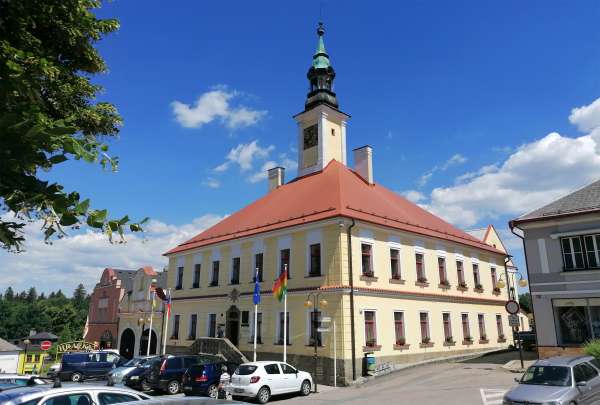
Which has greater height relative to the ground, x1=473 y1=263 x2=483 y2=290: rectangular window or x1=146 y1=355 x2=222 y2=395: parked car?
x1=473 y1=263 x2=483 y2=290: rectangular window

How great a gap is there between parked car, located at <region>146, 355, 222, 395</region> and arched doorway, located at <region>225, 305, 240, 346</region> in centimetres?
727

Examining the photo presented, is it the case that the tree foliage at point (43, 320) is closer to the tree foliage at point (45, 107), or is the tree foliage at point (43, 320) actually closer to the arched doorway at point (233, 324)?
the arched doorway at point (233, 324)

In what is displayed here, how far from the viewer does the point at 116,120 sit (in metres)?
10.6

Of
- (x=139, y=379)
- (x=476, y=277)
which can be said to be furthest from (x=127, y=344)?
(x=476, y=277)

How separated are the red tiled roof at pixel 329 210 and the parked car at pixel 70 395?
1769 centimetres

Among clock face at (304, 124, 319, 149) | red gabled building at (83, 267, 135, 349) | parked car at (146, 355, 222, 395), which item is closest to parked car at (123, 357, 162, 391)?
parked car at (146, 355, 222, 395)

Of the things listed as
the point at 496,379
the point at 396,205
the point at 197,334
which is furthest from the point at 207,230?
the point at 496,379

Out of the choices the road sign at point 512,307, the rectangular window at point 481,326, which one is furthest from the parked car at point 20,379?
the rectangular window at point 481,326

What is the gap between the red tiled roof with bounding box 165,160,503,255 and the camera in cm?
2734

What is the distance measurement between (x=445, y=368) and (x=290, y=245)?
37.5ft

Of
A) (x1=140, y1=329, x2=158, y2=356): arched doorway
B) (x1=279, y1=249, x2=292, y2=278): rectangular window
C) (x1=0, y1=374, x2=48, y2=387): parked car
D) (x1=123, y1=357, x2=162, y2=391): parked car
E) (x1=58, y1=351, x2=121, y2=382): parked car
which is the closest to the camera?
(x1=0, y1=374, x2=48, y2=387): parked car

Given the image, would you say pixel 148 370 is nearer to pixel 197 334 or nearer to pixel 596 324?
pixel 197 334

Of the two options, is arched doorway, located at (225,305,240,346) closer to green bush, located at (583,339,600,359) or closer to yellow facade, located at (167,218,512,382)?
yellow facade, located at (167,218,512,382)

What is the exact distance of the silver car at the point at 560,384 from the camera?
11.6 meters
